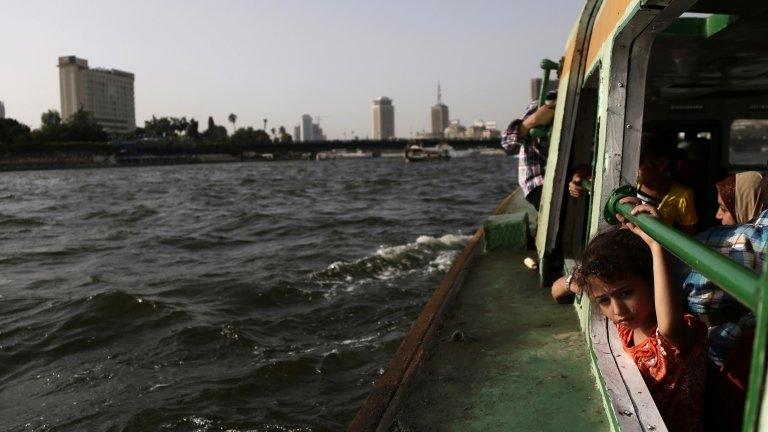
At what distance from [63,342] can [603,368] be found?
631cm

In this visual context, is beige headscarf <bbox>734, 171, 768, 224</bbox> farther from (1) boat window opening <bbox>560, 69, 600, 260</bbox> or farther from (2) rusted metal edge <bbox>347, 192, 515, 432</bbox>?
(2) rusted metal edge <bbox>347, 192, 515, 432</bbox>

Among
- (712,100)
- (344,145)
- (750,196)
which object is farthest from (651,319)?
(344,145)

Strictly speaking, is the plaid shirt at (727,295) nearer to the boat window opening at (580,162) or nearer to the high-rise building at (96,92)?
the boat window opening at (580,162)

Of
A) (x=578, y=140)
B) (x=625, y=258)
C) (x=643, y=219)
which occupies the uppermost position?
(x=578, y=140)

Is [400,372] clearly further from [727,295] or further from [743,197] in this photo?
[743,197]

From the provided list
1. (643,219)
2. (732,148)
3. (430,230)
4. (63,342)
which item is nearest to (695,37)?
Answer: (643,219)

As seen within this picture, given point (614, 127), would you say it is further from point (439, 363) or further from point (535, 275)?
point (535, 275)

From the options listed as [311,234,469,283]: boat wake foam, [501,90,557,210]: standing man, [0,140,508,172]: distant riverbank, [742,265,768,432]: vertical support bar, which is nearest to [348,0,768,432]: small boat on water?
[742,265,768,432]: vertical support bar

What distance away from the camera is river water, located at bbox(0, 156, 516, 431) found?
5.21 metres

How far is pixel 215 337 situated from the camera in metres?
6.97

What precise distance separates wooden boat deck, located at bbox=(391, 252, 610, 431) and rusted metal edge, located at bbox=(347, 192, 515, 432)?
0.18 feet

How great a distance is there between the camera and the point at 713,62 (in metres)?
4.57

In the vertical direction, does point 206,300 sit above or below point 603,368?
below

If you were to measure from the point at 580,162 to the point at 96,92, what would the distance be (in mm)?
203935
